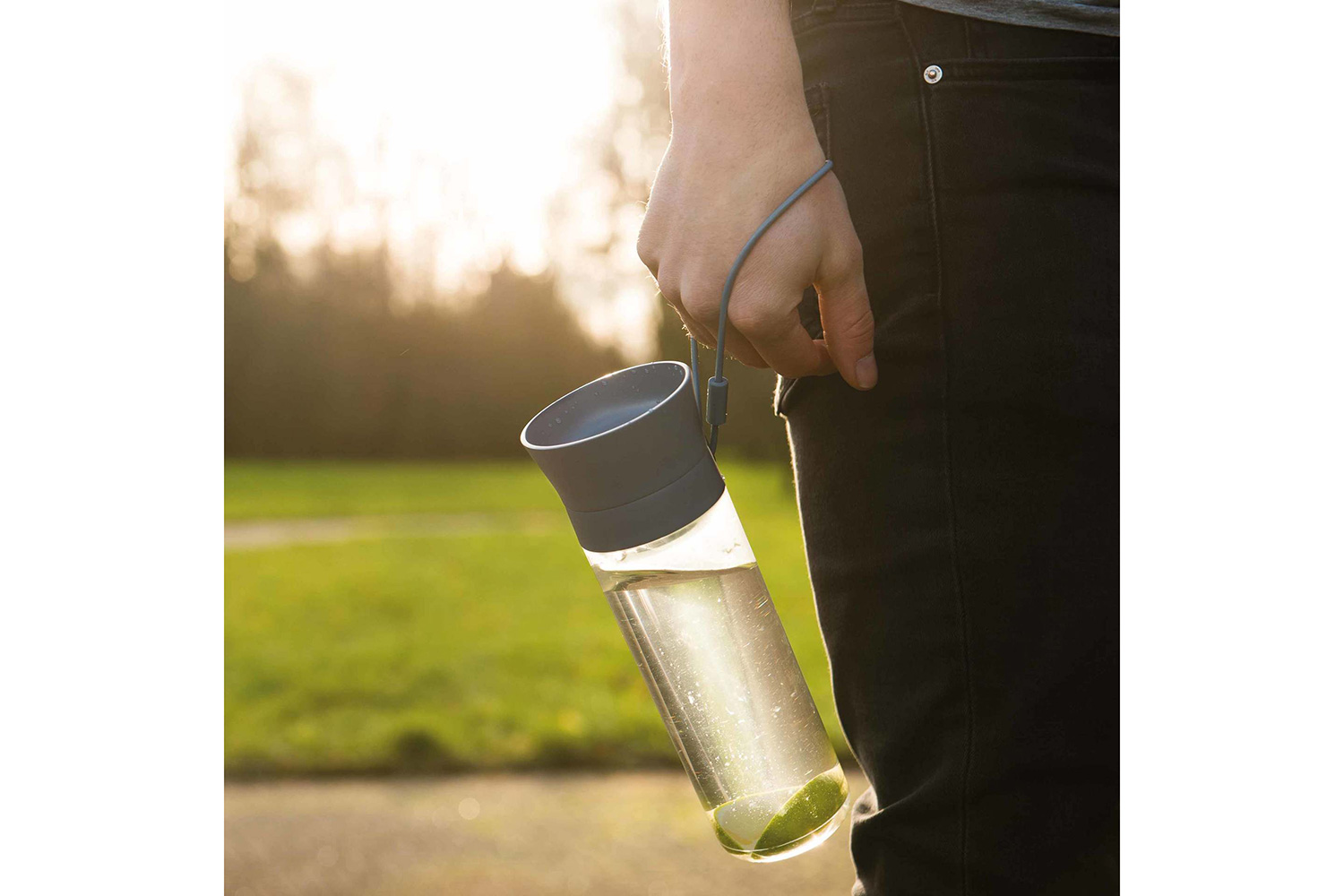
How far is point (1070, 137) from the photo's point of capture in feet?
2.89

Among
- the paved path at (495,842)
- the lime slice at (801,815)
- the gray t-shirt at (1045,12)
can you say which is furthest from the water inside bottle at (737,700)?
the paved path at (495,842)

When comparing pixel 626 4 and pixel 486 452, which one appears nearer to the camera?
pixel 626 4

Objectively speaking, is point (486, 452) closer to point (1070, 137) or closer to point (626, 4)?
point (626, 4)

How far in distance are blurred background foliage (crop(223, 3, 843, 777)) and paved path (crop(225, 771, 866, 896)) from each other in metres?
0.22

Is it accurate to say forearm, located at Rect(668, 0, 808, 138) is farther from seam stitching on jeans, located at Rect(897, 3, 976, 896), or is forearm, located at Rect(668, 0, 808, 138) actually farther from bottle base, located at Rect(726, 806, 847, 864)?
bottle base, located at Rect(726, 806, 847, 864)

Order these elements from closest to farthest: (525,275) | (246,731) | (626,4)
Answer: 1. (246,731)
2. (626,4)
3. (525,275)

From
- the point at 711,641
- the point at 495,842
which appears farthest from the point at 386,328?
the point at 711,641

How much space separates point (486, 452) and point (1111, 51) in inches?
652

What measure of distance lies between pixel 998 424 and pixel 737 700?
1.13ft

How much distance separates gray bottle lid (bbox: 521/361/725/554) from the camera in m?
0.90

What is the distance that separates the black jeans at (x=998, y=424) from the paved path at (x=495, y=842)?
1.73 m

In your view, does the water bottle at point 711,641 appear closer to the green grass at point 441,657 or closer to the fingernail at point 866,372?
the fingernail at point 866,372

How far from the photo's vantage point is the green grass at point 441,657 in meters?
3.61
